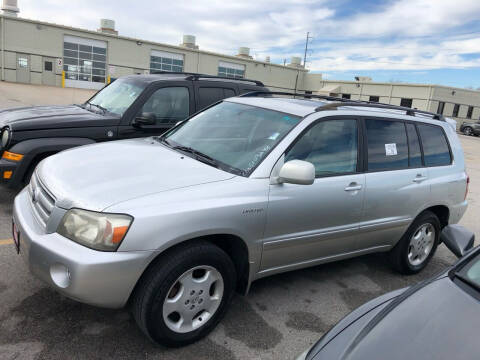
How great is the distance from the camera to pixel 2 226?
14.3 feet

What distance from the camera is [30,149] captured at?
4582mm

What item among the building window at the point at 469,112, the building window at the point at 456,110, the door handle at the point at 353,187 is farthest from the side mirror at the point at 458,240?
the building window at the point at 469,112

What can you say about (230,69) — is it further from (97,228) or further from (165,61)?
(97,228)

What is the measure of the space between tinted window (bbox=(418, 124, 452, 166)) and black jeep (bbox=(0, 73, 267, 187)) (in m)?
3.02

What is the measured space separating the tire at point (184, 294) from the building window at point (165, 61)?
38.5 meters

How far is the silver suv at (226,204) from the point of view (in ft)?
7.86

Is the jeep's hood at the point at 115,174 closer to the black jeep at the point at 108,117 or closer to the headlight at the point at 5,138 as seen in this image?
the black jeep at the point at 108,117

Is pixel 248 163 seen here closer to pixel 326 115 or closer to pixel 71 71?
pixel 326 115

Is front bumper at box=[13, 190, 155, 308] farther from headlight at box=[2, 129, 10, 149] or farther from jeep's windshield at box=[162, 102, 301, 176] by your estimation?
headlight at box=[2, 129, 10, 149]

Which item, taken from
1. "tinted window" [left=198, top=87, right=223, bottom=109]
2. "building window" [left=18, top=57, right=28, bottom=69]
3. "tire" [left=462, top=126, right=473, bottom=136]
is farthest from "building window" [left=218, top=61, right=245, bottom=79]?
"tinted window" [left=198, top=87, right=223, bottom=109]

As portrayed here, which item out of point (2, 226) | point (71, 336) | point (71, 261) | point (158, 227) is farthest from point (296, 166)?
point (2, 226)

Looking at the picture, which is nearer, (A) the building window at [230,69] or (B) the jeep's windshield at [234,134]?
(B) the jeep's windshield at [234,134]

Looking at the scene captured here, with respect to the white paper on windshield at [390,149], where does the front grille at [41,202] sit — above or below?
below

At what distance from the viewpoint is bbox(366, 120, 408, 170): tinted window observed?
3744 mm
